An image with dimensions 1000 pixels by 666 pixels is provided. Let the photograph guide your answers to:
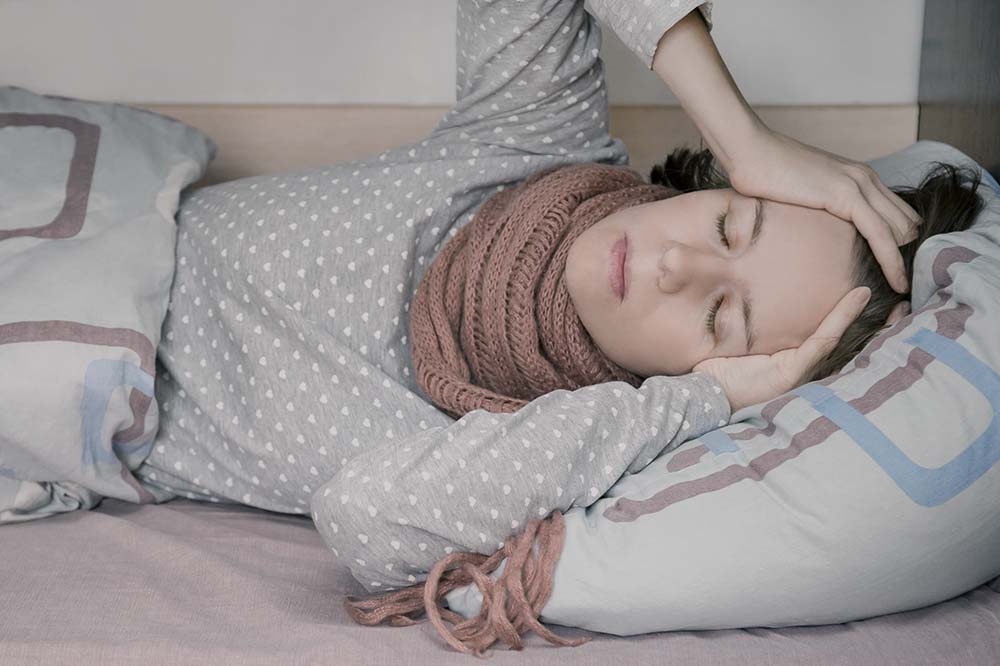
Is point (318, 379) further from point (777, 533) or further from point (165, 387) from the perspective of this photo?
point (777, 533)

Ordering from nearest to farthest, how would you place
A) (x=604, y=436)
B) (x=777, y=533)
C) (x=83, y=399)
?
(x=777, y=533) < (x=604, y=436) < (x=83, y=399)

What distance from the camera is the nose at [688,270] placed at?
1023 millimetres

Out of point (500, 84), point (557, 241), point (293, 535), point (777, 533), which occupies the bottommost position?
point (293, 535)

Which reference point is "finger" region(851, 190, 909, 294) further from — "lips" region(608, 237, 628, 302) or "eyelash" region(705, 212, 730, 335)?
"lips" region(608, 237, 628, 302)

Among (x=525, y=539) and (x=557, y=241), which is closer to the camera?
(x=525, y=539)

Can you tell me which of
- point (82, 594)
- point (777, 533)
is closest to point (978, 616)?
point (777, 533)

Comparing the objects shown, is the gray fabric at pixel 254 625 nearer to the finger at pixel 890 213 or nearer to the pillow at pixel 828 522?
the pillow at pixel 828 522

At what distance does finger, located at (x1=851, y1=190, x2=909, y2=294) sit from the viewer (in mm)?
1044

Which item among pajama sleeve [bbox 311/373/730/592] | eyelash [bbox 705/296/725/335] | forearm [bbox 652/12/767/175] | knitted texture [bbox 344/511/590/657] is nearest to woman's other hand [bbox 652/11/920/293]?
forearm [bbox 652/12/767/175]

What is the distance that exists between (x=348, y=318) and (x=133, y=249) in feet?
0.84

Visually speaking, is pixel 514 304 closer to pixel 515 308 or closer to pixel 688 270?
pixel 515 308

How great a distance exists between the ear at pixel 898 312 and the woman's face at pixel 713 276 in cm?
5

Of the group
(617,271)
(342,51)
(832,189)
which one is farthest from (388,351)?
(342,51)

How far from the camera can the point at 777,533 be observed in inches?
33.4
